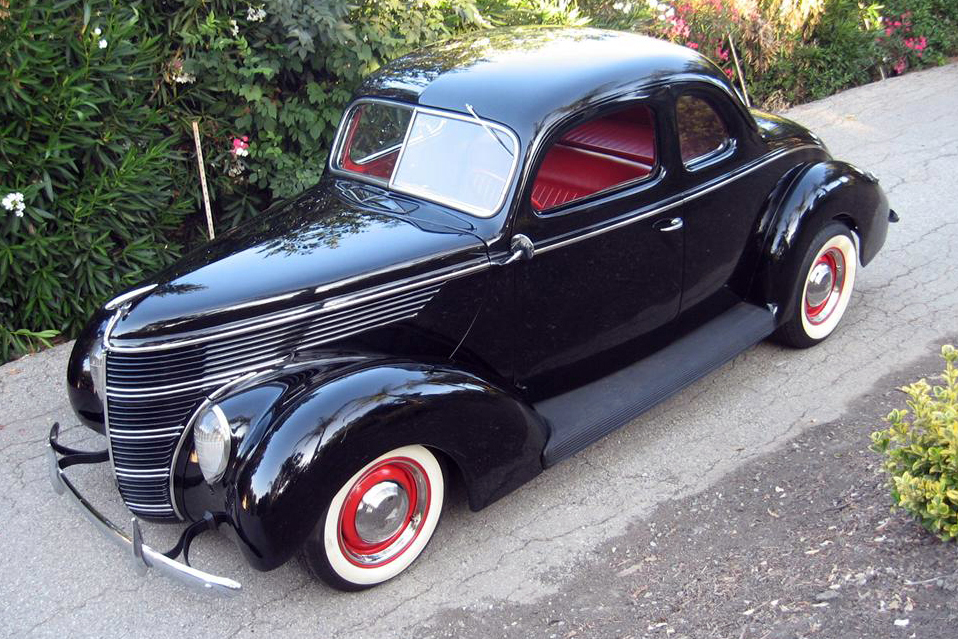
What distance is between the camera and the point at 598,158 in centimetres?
412

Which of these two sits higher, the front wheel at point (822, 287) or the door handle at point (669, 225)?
the door handle at point (669, 225)

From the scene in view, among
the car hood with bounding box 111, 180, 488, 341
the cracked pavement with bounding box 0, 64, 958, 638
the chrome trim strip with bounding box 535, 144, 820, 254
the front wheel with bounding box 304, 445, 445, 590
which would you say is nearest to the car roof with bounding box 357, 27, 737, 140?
the chrome trim strip with bounding box 535, 144, 820, 254

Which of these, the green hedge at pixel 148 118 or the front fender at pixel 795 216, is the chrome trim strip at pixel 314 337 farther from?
the green hedge at pixel 148 118

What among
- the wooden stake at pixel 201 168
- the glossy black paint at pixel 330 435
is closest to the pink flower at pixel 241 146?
the wooden stake at pixel 201 168

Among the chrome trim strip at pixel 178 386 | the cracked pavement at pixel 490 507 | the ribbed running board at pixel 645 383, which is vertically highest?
the chrome trim strip at pixel 178 386

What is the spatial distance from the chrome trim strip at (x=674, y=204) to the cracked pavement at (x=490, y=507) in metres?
1.03

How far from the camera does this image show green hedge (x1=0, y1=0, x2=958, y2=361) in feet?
16.0

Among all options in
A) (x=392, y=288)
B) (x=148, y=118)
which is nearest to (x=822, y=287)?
(x=392, y=288)

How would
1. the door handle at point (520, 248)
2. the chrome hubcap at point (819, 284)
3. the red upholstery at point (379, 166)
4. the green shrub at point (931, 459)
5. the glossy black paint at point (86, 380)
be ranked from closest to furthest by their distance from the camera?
the green shrub at point (931, 459) → the door handle at point (520, 248) → the glossy black paint at point (86, 380) → the red upholstery at point (379, 166) → the chrome hubcap at point (819, 284)

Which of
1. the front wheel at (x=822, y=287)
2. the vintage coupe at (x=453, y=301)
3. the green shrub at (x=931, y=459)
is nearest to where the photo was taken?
the green shrub at (x=931, y=459)

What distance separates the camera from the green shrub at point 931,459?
279 cm

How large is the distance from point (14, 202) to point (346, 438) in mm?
2936

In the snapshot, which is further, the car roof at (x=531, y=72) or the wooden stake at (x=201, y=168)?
the wooden stake at (x=201, y=168)

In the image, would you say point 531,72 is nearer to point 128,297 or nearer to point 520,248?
point 520,248
